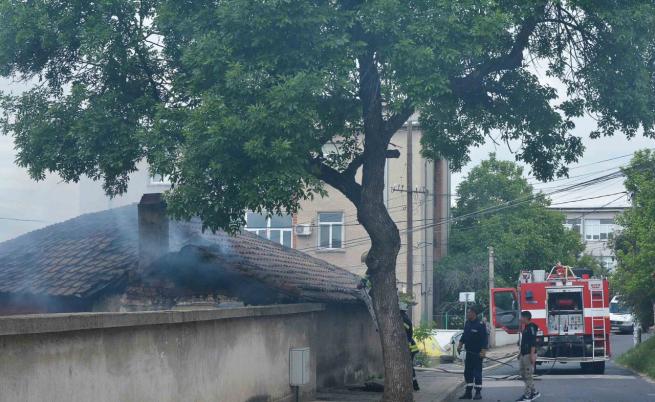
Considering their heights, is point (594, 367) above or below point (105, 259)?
below

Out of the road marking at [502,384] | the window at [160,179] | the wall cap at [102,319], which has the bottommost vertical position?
the road marking at [502,384]

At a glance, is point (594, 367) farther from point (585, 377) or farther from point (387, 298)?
point (387, 298)

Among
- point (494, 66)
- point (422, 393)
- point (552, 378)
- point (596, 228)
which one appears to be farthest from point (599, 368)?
point (596, 228)

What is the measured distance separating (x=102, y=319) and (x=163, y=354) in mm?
1700

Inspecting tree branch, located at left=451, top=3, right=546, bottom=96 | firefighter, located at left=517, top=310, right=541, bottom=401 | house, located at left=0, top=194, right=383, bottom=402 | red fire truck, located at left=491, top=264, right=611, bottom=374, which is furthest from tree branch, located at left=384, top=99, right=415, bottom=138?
red fire truck, located at left=491, top=264, right=611, bottom=374

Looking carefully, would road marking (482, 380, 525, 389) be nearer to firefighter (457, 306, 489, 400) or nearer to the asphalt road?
the asphalt road

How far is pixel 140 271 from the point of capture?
16906 millimetres

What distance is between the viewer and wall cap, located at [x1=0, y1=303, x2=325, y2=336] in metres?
7.85

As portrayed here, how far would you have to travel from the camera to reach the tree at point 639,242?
96.9 ft

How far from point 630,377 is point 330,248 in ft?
65.4

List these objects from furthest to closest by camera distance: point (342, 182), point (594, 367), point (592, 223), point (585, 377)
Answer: point (592, 223) → point (594, 367) → point (585, 377) → point (342, 182)

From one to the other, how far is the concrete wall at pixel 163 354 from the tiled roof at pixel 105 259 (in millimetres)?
1619

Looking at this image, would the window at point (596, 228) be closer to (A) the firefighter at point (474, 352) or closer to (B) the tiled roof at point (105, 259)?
(B) the tiled roof at point (105, 259)

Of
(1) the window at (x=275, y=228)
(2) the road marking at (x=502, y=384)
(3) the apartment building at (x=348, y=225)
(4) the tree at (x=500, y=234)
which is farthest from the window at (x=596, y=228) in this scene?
(2) the road marking at (x=502, y=384)
